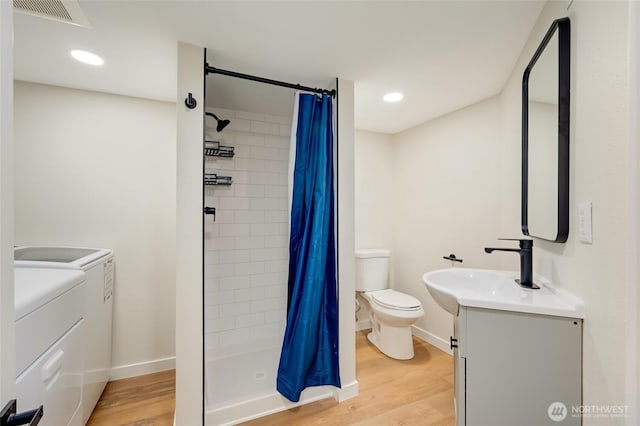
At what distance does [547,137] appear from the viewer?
4.20 feet

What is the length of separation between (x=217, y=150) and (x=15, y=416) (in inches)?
77.4

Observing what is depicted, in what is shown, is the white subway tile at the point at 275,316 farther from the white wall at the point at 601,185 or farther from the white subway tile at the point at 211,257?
the white wall at the point at 601,185

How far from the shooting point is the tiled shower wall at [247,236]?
233 centimetres

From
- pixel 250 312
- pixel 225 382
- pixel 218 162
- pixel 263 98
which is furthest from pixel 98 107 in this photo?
pixel 225 382

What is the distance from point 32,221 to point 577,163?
10.2 ft

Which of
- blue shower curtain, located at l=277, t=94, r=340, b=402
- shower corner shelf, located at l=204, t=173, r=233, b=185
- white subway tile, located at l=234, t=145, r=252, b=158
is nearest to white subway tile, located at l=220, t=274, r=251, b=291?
blue shower curtain, located at l=277, t=94, r=340, b=402

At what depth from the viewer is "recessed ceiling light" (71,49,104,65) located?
5.16 ft

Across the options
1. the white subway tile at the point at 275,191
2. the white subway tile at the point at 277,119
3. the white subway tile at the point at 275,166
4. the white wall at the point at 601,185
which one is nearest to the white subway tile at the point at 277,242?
the white subway tile at the point at 275,191

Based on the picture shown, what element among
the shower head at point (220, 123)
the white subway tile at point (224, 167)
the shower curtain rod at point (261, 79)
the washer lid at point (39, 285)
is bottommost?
the washer lid at point (39, 285)

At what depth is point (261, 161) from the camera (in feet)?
8.19

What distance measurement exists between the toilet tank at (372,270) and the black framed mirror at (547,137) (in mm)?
1383

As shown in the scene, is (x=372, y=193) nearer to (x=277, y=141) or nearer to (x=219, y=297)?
(x=277, y=141)

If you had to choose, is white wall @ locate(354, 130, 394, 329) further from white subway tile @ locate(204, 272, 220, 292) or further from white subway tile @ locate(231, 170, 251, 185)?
white subway tile @ locate(204, 272, 220, 292)

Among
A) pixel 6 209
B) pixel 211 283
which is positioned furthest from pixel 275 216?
pixel 6 209
